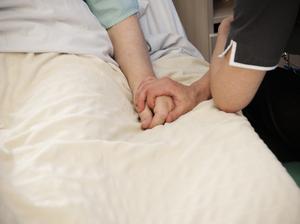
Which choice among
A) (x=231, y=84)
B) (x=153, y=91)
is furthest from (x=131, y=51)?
(x=231, y=84)

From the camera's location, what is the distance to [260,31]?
2.10ft

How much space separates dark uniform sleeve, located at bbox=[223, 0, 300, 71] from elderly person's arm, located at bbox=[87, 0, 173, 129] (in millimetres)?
330

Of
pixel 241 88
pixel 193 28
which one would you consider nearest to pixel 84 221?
pixel 241 88

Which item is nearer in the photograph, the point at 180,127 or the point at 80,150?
the point at 80,150

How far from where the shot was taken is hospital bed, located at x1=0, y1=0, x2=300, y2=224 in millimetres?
589

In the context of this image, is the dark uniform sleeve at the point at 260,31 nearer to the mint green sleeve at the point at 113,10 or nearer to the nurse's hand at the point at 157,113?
the nurse's hand at the point at 157,113

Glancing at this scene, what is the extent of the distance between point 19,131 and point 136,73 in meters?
0.35

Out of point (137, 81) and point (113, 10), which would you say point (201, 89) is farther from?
point (113, 10)

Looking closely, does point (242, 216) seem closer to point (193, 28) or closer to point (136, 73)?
point (136, 73)

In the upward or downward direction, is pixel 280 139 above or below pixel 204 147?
below

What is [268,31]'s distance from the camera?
2.10 ft

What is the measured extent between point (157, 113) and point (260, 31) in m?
0.30

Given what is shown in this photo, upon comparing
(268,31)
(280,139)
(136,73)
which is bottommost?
(280,139)

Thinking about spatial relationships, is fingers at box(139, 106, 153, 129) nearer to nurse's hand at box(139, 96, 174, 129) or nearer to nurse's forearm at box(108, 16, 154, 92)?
nurse's hand at box(139, 96, 174, 129)
